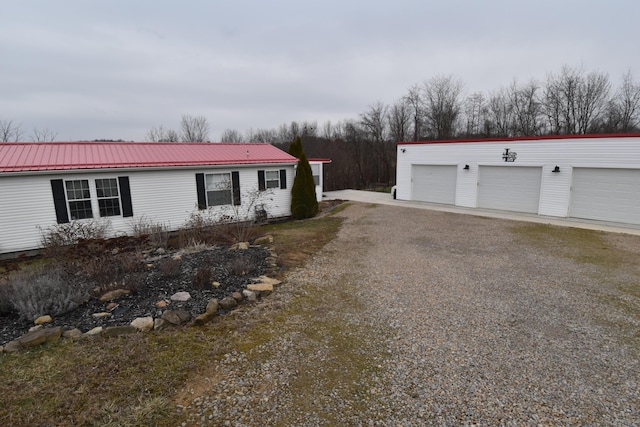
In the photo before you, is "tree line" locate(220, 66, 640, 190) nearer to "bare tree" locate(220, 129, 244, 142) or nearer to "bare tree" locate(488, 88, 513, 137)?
"bare tree" locate(488, 88, 513, 137)

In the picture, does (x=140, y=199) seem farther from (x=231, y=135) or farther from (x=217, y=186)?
(x=231, y=135)

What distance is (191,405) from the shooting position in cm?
303

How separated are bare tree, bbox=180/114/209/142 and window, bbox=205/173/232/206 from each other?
86.7 ft

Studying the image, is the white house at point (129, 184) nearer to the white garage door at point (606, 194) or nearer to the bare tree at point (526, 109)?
the white garage door at point (606, 194)

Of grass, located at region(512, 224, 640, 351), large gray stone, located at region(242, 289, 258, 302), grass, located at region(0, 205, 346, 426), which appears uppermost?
grass, located at region(0, 205, 346, 426)

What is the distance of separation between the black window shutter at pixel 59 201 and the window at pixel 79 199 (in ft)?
0.43

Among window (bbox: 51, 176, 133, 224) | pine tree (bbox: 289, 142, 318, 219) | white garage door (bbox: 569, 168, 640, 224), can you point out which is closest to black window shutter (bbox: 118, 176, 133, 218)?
window (bbox: 51, 176, 133, 224)

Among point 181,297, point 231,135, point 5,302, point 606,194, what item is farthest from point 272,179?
point 231,135

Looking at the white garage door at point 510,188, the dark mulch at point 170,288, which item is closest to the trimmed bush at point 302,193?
the dark mulch at point 170,288

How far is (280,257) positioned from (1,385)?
508 centimetres

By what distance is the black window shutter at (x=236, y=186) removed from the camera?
42.7 feet

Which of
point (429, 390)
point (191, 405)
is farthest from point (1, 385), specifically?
point (429, 390)

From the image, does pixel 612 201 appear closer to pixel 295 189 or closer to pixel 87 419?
pixel 295 189

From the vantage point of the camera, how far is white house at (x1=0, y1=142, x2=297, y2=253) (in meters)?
9.76
